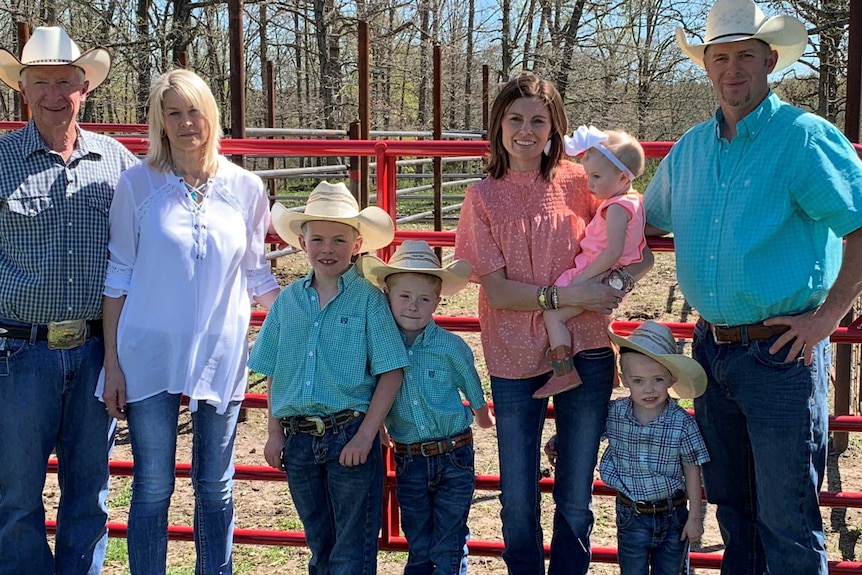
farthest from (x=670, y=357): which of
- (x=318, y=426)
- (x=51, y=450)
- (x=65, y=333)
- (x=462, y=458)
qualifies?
(x=51, y=450)

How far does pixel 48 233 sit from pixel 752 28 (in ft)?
7.01

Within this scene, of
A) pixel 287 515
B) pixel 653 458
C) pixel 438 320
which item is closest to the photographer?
pixel 653 458

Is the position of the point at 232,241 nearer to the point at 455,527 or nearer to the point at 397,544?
the point at 455,527

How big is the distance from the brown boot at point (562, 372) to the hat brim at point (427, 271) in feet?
1.15

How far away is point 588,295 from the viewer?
2.65 metres

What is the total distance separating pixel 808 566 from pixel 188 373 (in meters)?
1.88

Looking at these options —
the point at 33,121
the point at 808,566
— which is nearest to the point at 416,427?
the point at 808,566

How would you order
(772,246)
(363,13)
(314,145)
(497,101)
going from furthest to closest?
(363,13) → (314,145) → (497,101) → (772,246)

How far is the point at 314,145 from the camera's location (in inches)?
126

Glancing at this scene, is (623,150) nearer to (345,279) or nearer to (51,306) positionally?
(345,279)

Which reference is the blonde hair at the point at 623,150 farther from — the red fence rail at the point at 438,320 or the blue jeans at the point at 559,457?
the blue jeans at the point at 559,457

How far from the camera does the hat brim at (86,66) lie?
114 inches

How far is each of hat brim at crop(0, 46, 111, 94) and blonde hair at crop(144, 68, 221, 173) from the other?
0.32 meters

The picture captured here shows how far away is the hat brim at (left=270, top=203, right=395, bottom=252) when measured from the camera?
282 centimetres
